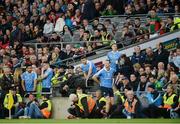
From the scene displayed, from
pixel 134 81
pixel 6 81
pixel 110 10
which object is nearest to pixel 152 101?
pixel 134 81

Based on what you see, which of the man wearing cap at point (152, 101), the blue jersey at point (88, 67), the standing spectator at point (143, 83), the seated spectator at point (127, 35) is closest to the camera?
the man wearing cap at point (152, 101)

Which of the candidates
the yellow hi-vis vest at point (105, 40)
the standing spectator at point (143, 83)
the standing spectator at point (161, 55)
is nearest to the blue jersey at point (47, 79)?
the yellow hi-vis vest at point (105, 40)

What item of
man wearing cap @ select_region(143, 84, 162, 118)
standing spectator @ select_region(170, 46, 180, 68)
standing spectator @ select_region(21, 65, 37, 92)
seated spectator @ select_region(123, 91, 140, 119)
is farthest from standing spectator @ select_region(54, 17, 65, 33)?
seated spectator @ select_region(123, 91, 140, 119)

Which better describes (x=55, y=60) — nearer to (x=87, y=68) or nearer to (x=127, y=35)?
(x=87, y=68)

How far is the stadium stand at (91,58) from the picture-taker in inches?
805

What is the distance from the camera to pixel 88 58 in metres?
24.0

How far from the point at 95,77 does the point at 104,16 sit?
4.77 m

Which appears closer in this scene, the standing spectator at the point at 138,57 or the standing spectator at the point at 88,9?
the standing spectator at the point at 138,57

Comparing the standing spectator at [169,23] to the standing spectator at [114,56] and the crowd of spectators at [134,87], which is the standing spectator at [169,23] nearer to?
the crowd of spectators at [134,87]

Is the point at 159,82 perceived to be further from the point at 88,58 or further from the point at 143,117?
the point at 88,58

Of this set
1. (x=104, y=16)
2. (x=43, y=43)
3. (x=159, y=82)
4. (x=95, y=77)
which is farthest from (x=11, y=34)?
(x=159, y=82)

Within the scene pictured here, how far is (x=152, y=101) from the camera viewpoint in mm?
20125

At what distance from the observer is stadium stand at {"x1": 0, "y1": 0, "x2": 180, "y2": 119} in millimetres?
20453

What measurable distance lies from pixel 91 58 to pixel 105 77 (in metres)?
2.51
